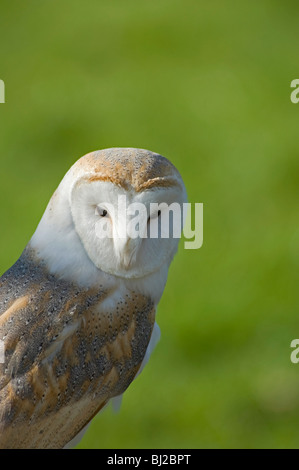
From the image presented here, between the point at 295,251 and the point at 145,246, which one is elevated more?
the point at 145,246

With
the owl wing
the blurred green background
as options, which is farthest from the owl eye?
the blurred green background

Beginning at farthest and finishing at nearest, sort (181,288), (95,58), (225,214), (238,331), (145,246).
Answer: (95,58), (225,214), (181,288), (238,331), (145,246)

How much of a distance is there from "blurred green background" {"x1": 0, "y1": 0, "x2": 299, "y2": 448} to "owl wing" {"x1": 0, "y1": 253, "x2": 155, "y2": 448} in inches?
34.5

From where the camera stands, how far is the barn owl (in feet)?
5.83

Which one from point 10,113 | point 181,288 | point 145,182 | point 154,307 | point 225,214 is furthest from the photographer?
point 10,113

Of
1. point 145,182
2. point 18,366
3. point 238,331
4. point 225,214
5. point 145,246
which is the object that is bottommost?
point 238,331

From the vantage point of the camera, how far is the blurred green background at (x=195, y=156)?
12.0 feet

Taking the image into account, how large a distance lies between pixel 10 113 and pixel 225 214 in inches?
69.6

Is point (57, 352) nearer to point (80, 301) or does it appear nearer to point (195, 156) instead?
point (80, 301)

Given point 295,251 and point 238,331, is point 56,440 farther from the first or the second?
point 295,251

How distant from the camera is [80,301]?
191 cm

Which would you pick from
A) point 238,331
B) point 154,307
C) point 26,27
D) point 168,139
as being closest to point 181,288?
point 238,331

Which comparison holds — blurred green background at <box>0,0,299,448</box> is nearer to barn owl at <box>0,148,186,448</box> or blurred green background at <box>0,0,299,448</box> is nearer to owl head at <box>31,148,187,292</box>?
barn owl at <box>0,148,186,448</box>

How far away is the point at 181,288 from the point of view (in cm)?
440
